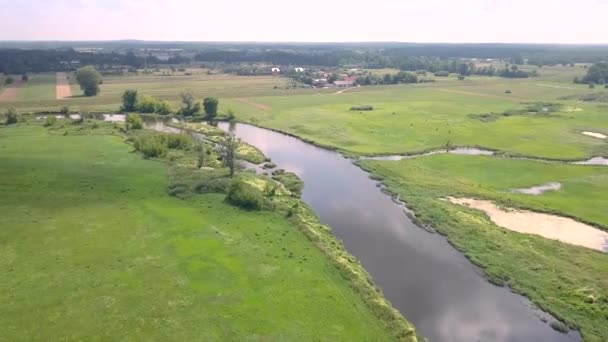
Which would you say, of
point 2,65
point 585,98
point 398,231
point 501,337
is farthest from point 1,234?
point 2,65

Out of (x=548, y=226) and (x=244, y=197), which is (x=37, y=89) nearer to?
(x=244, y=197)

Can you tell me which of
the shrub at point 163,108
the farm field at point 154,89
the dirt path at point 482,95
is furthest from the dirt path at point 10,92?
the dirt path at point 482,95

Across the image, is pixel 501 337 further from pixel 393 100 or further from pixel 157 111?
pixel 393 100

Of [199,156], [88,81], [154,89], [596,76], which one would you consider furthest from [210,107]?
[596,76]

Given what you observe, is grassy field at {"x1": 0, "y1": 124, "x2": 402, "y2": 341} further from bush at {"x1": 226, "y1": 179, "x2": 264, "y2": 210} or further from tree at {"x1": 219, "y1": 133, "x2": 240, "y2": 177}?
tree at {"x1": 219, "y1": 133, "x2": 240, "y2": 177}

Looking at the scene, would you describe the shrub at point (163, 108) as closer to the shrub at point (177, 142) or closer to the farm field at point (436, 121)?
the farm field at point (436, 121)
